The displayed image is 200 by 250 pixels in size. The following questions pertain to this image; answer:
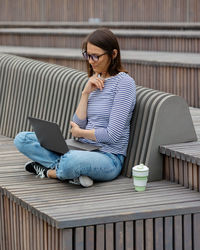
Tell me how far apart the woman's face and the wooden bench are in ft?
1.13

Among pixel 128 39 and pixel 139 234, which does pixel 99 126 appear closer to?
pixel 139 234

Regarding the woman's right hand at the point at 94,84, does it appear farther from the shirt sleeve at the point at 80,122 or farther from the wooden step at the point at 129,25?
the wooden step at the point at 129,25

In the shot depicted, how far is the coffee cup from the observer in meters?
4.30

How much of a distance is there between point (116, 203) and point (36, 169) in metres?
0.93

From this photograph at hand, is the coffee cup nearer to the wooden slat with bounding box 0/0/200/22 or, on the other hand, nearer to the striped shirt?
the striped shirt

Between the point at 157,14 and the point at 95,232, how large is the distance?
9.18 m

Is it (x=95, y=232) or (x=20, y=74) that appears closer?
(x=95, y=232)

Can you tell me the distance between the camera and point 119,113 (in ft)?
14.9

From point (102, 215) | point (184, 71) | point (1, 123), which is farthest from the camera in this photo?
point (184, 71)

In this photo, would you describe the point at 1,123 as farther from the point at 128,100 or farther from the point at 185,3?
the point at 185,3

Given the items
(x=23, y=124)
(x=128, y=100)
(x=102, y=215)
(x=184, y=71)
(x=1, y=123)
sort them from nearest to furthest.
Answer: (x=102, y=215)
(x=128, y=100)
(x=23, y=124)
(x=1, y=123)
(x=184, y=71)

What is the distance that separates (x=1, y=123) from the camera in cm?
698

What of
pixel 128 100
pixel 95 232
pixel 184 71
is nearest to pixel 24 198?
pixel 95 232

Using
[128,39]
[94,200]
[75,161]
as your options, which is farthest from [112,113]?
[128,39]
